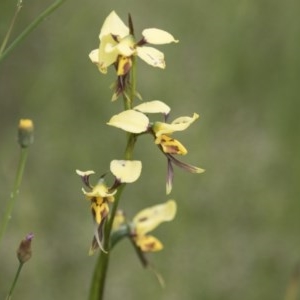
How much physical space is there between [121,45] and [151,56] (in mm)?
45

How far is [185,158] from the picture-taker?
3.37 m

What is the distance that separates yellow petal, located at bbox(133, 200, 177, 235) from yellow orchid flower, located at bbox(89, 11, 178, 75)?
0.30 m

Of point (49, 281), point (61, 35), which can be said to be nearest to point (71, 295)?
point (49, 281)

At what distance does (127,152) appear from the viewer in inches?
59.2

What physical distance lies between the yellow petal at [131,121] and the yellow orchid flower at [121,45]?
56mm

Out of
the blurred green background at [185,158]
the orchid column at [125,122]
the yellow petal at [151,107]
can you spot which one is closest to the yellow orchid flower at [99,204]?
the orchid column at [125,122]

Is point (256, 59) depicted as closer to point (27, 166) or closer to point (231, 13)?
point (231, 13)

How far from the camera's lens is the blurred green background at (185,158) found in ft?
10.4

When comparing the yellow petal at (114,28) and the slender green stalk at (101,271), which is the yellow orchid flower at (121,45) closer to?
the yellow petal at (114,28)

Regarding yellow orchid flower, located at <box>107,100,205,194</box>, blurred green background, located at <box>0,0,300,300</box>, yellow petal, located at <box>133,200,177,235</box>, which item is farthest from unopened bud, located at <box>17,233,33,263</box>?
blurred green background, located at <box>0,0,300,300</box>

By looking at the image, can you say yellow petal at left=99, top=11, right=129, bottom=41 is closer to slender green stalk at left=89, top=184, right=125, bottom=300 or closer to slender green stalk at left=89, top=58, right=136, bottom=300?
slender green stalk at left=89, top=58, right=136, bottom=300

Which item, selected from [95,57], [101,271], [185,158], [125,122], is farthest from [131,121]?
[185,158]

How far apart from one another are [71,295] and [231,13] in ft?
3.01

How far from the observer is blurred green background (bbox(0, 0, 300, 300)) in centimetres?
316
